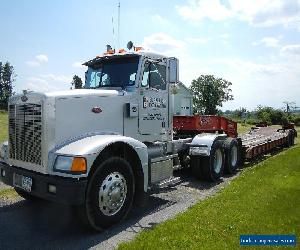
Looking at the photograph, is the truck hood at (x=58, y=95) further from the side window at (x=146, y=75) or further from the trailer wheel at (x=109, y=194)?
the trailer wheel at (x=109, y=194)

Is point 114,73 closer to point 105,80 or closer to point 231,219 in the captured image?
point 105,80

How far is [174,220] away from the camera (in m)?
6.29

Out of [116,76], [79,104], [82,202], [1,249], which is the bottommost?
[1,249]

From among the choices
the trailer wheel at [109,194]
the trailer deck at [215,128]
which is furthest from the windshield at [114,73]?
the trailer deck at [215,128]

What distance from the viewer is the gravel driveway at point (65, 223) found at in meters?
5.55

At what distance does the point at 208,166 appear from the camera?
9688 mm

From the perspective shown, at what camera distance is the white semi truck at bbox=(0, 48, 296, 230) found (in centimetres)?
567

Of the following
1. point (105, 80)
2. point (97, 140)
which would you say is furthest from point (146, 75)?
point (97, 140)

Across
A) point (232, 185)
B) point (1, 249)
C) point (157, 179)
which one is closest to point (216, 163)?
point (232, 185)

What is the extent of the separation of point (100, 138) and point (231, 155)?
20.4ft

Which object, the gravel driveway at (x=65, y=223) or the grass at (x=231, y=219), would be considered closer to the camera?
the grass at (x=231, y=219)

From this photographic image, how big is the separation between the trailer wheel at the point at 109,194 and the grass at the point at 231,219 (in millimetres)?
735

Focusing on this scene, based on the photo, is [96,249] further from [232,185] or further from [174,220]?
[232,185]

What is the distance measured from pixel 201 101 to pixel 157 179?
84403mm
